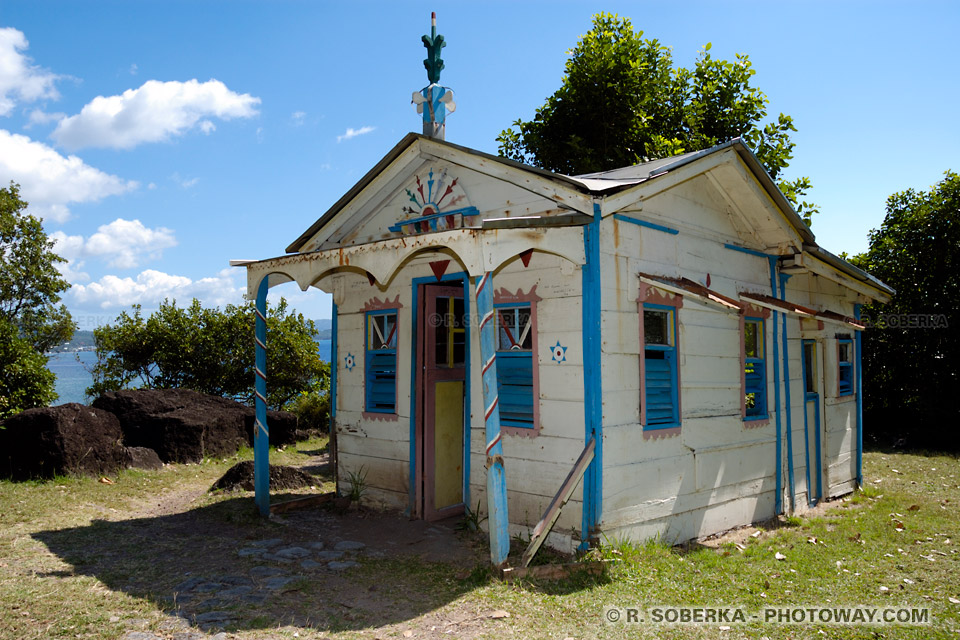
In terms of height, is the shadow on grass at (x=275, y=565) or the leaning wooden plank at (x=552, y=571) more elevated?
the leaning wooden plank at (x=552, y=571)

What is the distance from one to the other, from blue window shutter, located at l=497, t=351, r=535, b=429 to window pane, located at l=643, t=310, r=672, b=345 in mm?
1295

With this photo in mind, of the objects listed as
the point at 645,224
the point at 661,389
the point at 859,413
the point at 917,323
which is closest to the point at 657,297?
the point at 645,224

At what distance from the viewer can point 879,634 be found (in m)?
4.72

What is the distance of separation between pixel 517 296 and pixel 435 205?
1.72 meters

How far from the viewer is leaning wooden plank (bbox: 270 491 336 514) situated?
8.10 metres

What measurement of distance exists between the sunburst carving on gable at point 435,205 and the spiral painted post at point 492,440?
208 cm

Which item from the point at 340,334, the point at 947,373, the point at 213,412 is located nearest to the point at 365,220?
the point at 340,334

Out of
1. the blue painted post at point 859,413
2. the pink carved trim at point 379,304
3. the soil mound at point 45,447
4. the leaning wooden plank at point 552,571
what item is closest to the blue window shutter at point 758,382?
the blue painted post at point 859,413

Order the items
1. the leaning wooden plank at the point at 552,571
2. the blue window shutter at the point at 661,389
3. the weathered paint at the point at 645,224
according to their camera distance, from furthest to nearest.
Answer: the blue window shutter at the point at 661,389
the weathered paint at the point at 645,224
the leaning wooden plank at the point at 552,571

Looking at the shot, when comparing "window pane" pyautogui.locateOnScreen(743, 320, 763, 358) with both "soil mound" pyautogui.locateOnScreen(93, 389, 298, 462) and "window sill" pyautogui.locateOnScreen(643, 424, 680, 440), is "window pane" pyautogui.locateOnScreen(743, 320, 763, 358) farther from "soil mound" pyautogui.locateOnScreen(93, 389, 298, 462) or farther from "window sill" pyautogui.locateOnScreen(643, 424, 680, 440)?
"soil mound" pyautogui.locateOnScreen(93, 389, 298, 462)

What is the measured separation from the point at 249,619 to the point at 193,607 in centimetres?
53

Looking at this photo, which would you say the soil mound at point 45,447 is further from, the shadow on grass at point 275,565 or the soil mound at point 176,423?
the shadow on grass at point 275,565

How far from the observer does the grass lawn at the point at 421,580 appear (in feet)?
15.2

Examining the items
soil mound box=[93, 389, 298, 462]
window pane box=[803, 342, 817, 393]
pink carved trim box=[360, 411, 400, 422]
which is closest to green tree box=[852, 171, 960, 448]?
window pane box=[803, 342, 817, 393]
